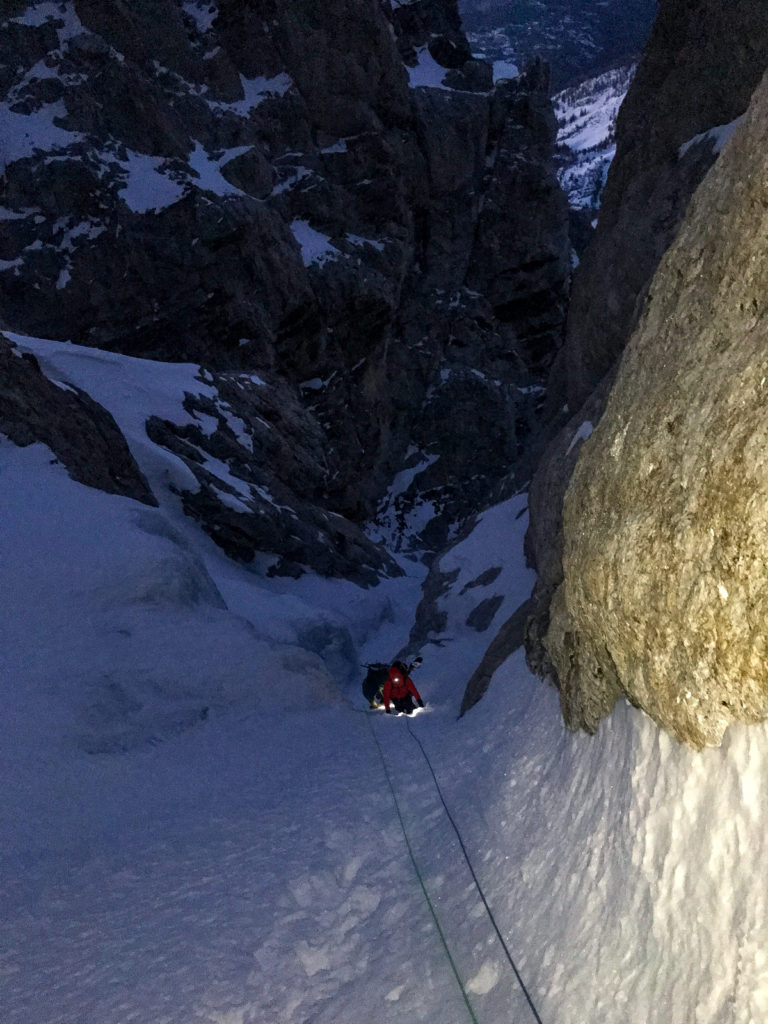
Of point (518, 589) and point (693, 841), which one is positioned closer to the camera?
point (693, 841)

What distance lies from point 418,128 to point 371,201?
1148 centimetres

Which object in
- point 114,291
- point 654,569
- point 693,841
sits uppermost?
point 654,569

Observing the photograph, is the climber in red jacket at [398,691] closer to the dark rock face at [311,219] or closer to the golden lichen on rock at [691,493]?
the golden lichen on rock at [691,493]

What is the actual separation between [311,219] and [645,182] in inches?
1898

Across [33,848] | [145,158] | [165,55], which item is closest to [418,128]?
[165,55]

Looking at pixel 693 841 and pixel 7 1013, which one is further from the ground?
pixel 693 841

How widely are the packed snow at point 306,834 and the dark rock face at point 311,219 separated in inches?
597

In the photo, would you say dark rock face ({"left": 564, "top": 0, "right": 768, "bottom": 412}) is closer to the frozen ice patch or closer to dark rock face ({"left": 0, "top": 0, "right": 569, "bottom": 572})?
dark rock face ({"left": 0, "top": 0, "right": 569, "bottom": 572})

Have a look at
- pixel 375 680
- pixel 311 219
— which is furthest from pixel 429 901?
pixel 311 219

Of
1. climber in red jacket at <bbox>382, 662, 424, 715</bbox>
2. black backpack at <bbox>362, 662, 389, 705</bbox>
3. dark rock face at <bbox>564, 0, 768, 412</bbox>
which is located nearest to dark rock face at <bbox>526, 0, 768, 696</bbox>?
dark rock face at <bbox>564, 0, 768, 412</bbox>

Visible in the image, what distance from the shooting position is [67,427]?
26719 millimetres

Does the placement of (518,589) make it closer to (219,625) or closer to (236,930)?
(219,625)

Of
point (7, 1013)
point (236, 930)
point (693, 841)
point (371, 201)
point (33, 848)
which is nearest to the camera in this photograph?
point (693, 841)

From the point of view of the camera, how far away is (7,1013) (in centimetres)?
717
